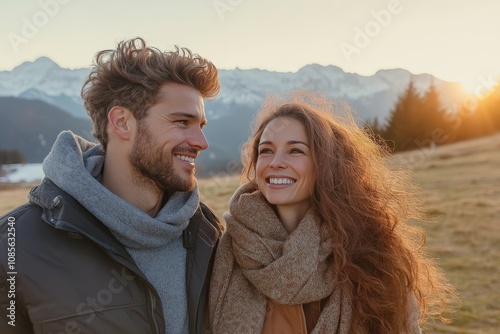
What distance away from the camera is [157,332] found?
2.40 metres

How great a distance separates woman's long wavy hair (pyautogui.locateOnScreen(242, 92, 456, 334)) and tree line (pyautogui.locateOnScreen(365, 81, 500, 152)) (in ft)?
95.4

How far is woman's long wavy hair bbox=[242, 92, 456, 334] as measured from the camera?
9.18 feet

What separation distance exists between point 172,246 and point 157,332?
55cm

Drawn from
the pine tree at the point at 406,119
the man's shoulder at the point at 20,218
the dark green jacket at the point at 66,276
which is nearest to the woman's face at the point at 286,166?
the dark green jacket at the point at 66,276

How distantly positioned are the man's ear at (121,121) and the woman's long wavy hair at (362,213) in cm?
97

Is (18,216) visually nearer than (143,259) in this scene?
Yes

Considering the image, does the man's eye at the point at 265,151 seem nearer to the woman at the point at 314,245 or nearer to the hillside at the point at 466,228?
the woman at the point at 314,245

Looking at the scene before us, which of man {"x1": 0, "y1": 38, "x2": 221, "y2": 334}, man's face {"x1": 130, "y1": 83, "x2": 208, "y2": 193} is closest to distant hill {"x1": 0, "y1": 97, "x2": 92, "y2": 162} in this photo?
man {"x1": 0, "y1": 38, "x2": 221, "y2": 334}

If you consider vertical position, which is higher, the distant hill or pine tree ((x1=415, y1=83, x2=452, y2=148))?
pine tree ((x1=415, y1=83, x2=452, y2=148))

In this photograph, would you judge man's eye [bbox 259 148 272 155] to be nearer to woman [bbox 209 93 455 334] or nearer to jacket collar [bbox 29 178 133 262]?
woman [bbox 209 93 455 334]

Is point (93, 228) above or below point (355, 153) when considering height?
below

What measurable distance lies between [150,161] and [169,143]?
6.4 inches

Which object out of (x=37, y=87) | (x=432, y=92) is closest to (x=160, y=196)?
(x=432, y=92)

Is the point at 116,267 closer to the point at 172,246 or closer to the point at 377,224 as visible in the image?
the point at 172,246
